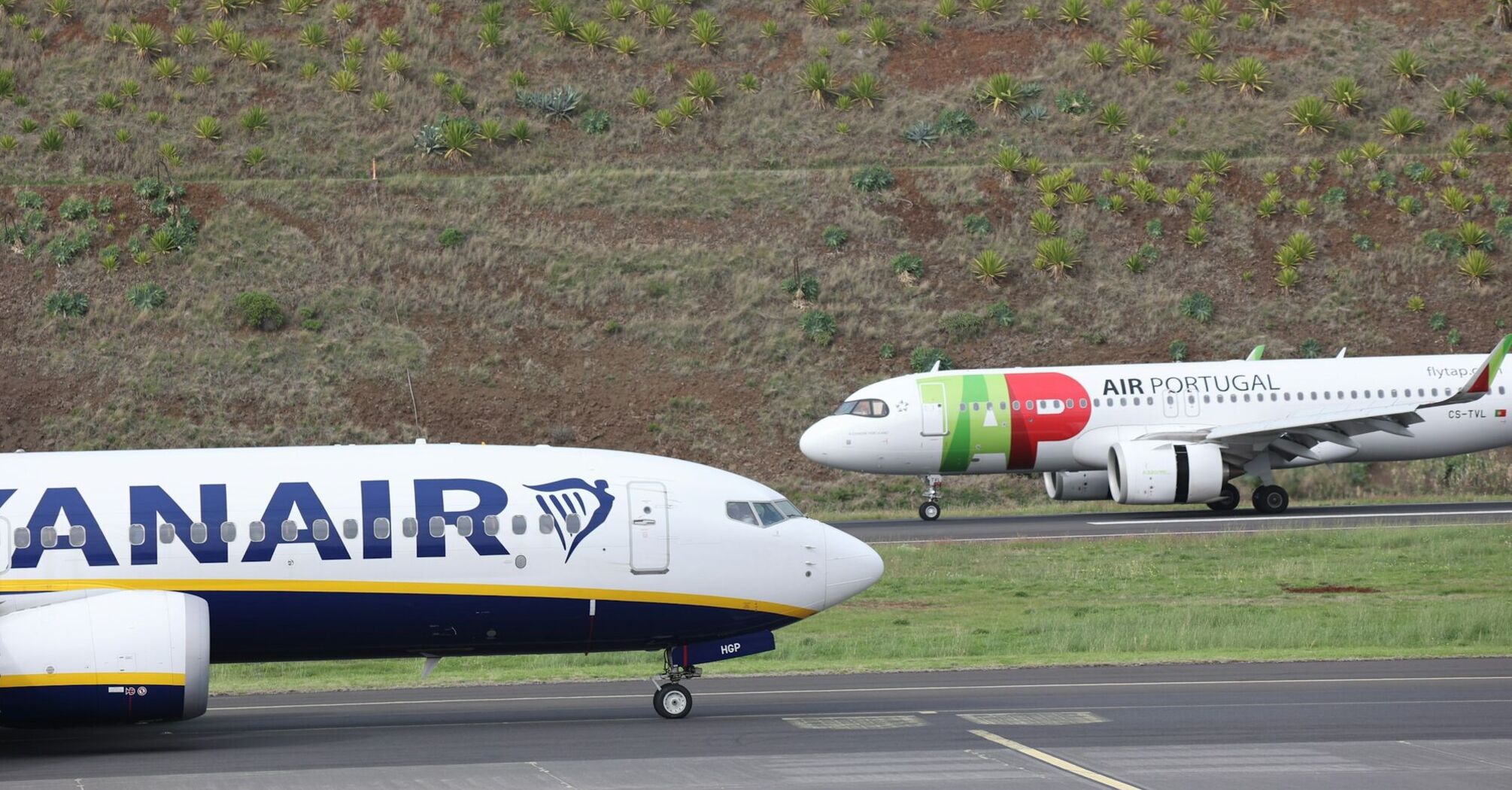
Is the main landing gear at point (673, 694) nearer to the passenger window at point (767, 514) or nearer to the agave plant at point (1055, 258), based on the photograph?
the passenger window at point (767, 514)

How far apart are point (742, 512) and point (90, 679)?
777cm

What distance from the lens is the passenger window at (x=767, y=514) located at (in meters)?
21.7

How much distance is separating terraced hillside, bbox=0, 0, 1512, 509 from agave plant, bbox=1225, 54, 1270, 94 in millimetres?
408

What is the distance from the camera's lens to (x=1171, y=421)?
45.8m

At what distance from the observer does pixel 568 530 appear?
20938 mm

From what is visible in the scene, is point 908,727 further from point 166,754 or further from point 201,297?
point 201,297

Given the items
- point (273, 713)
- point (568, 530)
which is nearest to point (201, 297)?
point (273, 713)

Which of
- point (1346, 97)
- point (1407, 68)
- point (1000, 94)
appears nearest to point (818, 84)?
point (1000, 94)

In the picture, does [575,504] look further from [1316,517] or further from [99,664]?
[1316,517]

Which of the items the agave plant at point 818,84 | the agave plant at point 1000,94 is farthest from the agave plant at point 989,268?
the agave plant at point 818,84

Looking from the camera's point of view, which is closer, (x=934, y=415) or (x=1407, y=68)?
(x=934, y=415)

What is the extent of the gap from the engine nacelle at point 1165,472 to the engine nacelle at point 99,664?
29.0 metres

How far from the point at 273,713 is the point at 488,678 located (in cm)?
384

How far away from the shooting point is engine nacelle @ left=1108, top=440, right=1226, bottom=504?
144ft
